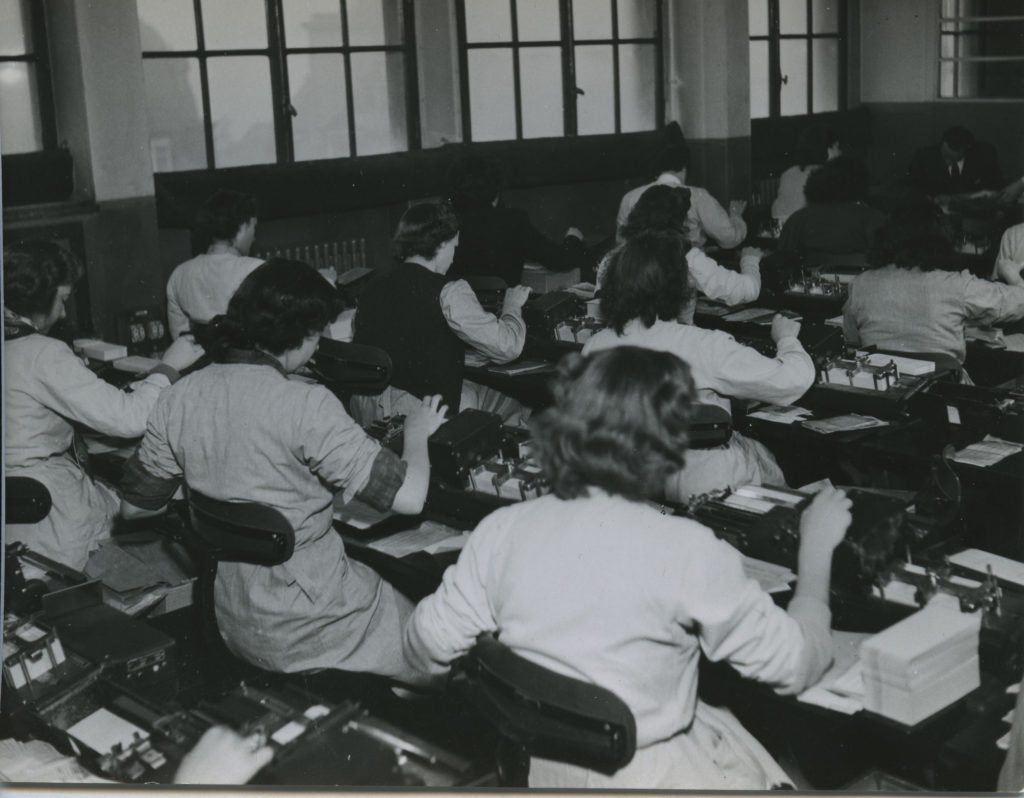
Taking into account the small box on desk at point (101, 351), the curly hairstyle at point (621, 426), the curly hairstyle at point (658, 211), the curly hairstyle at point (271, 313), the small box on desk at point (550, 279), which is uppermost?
the curly hairstyle at point (658, 211)

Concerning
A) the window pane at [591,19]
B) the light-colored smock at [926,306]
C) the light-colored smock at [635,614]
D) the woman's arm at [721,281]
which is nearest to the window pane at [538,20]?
the window pane at [591,19]

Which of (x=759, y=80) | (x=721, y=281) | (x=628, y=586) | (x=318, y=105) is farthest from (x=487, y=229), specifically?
(x=628, y=586)

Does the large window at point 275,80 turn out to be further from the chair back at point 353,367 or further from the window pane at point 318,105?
the chair back at point 353,367

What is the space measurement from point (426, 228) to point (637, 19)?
11.4 ft

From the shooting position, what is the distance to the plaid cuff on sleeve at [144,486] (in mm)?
2723

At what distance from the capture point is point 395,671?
2.73m

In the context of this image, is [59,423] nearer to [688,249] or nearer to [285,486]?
[285,486]

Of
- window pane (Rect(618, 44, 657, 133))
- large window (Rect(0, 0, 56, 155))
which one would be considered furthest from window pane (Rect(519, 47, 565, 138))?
large window (Rect(0, 0, 56, 155))

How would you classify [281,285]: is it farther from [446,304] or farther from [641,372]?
[446,304]

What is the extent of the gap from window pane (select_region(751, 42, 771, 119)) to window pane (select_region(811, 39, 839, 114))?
29 centimetres

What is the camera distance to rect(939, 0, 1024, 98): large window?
5043 millimetres

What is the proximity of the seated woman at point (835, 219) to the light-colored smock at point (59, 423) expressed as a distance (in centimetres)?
335

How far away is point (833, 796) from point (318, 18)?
492 cm

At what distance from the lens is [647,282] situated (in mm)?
3174
